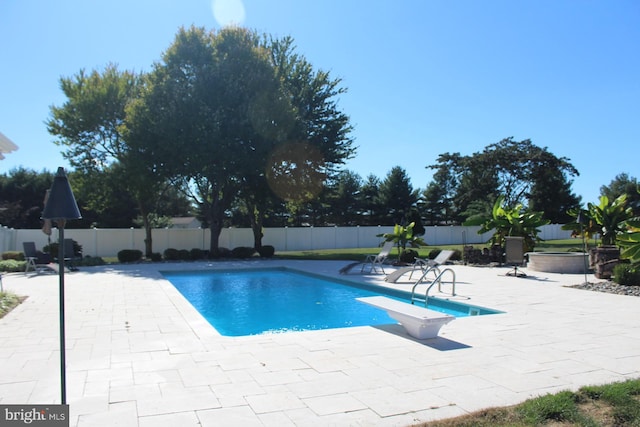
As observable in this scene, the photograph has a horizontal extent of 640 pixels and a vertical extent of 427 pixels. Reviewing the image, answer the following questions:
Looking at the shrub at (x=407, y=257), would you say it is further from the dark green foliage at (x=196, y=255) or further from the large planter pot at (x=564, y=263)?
the dark green foliage at (x=196, y=255)

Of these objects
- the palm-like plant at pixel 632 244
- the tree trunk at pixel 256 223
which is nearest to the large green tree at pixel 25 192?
the tree trunk at pixel 256 223

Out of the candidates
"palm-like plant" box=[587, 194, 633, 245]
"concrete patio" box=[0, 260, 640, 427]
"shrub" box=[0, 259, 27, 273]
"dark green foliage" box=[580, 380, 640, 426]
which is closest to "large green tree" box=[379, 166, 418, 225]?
"palm-like plant" box=[587, 194, 633, 245]

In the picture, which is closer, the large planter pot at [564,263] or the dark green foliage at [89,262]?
the large planter pot at [564,263]

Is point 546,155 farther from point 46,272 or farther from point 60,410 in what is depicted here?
point 60,410

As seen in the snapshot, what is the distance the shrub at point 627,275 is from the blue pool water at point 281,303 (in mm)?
4774

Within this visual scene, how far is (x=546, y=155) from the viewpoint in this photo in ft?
130

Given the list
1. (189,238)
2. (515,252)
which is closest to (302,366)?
(515,252)

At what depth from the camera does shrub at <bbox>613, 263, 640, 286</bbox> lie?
10883mm

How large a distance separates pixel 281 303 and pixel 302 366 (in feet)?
21.8

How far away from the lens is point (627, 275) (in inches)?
434

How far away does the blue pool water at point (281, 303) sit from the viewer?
9.17 meters

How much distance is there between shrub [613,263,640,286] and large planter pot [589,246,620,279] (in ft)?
3.24

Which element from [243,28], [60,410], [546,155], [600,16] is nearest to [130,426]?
[60,410]

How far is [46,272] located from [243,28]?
14.4 m
